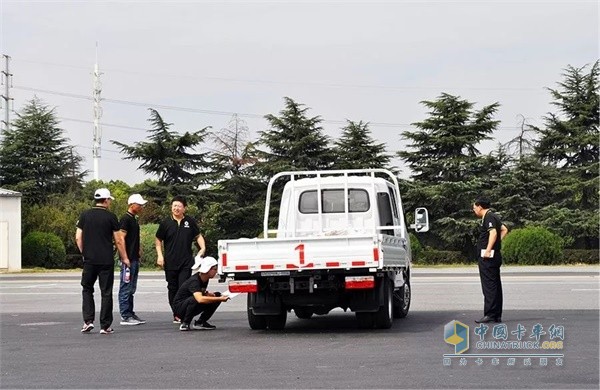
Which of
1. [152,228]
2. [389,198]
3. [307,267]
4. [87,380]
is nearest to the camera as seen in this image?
[87,380]

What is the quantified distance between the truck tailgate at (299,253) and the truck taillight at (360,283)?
0.20m

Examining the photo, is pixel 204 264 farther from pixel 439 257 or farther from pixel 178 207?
pixel 439 257

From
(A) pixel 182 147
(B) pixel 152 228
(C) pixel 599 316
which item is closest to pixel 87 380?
(C) pixel 599 316

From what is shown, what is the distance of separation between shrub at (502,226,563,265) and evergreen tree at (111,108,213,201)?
19654mm

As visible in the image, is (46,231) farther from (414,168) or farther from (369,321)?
(369,321)

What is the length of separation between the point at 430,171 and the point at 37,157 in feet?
69.4

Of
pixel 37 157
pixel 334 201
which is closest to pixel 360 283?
pixel 334 201

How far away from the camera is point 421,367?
11.2 metres

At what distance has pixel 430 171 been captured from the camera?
51719mm

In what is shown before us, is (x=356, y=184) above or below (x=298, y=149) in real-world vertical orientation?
below

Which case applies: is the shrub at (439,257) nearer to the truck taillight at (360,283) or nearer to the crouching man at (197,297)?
the crouching man at (197,297)

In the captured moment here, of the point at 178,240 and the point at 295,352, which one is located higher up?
the point at 178,240

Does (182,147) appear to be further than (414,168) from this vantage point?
Yes

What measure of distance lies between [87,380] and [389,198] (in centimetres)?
846
